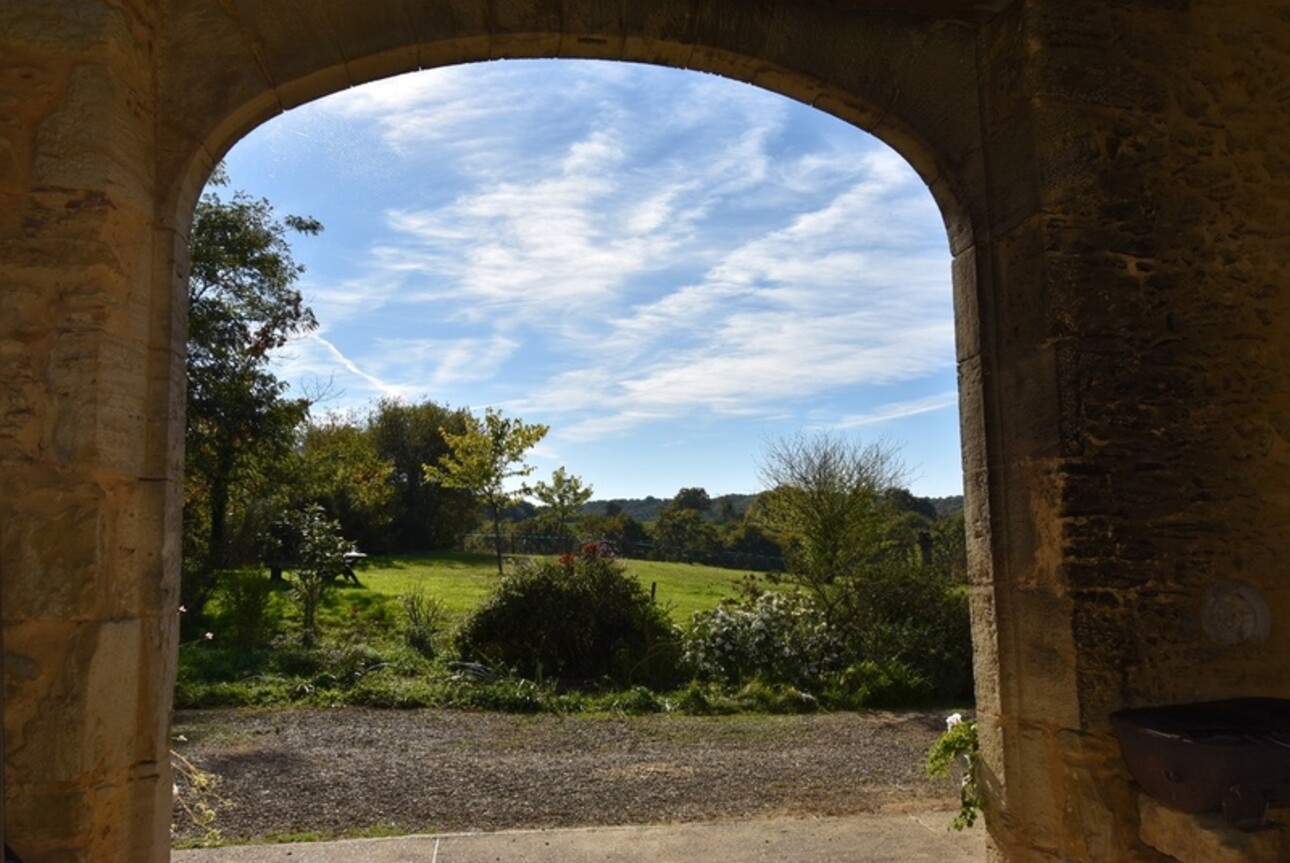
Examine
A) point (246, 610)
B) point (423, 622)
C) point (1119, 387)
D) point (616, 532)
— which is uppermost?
point (1119, 387)

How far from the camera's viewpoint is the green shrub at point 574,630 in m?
9.36

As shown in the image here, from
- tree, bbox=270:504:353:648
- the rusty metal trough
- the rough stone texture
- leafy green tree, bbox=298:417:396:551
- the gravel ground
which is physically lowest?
the gravel ground

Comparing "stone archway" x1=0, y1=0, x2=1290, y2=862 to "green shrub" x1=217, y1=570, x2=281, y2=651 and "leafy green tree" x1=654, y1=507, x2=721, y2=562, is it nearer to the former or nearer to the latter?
"green shrub" x1=217, y1=570, x2=281, y2=651

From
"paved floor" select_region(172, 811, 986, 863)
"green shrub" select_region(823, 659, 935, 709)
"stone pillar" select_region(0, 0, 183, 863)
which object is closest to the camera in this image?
"stone pillar" select_region(0, 0, 183, 863)

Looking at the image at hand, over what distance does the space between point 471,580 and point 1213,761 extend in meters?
14.4

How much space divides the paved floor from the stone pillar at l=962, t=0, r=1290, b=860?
3.66 ft

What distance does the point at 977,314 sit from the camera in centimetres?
359

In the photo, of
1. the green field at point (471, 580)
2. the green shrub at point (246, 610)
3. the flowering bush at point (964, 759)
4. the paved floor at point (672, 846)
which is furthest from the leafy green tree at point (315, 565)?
the flowering bush at point (964, 759)

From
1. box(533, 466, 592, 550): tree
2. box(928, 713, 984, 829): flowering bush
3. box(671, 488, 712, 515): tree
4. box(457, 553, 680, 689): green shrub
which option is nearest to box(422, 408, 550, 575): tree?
box(533, 466, 592, 550): tree

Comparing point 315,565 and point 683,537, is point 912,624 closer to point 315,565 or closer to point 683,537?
point 315,565

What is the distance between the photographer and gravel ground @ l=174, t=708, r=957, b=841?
4.97m

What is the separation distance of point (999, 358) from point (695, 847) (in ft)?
9.26

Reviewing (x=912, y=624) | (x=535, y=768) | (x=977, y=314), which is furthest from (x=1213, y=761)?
(x=912, y=624)

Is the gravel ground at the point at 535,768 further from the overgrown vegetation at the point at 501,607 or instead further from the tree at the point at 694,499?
the tree at the point at 694,499
